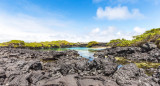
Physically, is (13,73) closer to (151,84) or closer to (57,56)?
(151,84)

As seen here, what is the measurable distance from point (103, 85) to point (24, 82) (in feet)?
24.7

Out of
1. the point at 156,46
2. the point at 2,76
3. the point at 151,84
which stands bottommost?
the point at 151,84

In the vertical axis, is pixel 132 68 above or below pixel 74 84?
above

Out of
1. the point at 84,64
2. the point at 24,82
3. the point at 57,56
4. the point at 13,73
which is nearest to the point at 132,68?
the point at 84,64

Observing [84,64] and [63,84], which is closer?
[63,84]

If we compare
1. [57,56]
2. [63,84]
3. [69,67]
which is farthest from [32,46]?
[63,84]

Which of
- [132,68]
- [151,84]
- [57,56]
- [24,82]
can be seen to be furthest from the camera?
[57,56]

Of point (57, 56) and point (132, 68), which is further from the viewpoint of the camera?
point (57, 56)

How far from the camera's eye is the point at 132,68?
1201cm

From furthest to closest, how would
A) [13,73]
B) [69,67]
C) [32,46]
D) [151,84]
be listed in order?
[32,46], [69,67], [13,73], [151,84]

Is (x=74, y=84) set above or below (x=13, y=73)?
below

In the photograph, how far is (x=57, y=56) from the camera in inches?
1275

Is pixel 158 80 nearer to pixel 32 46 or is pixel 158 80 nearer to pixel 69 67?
pixel 69 67

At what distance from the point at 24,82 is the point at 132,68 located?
496 inches
